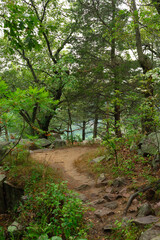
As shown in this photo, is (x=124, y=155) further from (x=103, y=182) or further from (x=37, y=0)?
(x=37, y=0)

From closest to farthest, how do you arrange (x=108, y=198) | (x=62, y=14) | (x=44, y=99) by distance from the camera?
(x=44, y=99)
(x=108, y=198)
(x=62, y=14)

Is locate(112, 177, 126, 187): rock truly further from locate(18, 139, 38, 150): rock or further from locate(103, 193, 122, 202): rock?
locate(18, 139, 38, 150): rock

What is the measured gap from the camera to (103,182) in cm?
595

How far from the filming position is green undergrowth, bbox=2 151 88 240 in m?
3.47

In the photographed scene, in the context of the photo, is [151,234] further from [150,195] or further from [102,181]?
[102,181]

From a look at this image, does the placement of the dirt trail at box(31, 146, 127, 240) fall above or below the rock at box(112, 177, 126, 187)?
below

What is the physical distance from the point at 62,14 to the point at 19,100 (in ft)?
41.6

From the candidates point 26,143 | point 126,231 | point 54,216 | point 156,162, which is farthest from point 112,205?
point 26,143

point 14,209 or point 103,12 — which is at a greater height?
point 103,12

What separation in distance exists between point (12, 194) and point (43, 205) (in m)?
1.63

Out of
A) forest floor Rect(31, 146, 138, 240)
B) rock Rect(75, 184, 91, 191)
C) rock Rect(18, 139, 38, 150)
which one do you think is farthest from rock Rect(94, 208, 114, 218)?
rock Rect(18, 139, 38, 150)

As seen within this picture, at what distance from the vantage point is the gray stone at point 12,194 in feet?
17.3

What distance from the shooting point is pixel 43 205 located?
13.9ft

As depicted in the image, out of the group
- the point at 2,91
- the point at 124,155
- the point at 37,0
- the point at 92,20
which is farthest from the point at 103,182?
the point at 37,0
